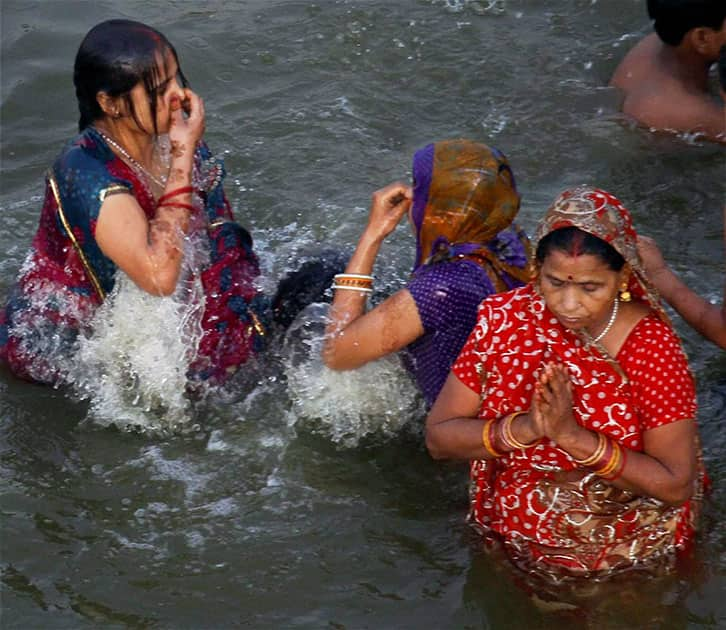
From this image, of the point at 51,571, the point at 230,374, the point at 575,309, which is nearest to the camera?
the point at 575,309

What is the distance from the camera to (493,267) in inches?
154

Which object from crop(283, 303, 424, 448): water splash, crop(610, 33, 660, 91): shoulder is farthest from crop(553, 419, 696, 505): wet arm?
crop(610, 33, 660, 91): shoulder

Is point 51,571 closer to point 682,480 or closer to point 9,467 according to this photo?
point 9,467

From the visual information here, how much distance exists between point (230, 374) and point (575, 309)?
187 centimetres

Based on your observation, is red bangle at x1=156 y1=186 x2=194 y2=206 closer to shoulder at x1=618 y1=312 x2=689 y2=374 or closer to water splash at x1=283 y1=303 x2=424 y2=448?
water splash at x1=283 y1=303 x2=424 y2=448

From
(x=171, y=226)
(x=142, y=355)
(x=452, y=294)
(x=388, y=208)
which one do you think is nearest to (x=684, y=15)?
(x=388, y=208)

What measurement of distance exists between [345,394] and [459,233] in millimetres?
1004

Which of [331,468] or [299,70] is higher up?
[299,70]

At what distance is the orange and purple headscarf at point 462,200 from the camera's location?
12.6 feet

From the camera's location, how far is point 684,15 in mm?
6234

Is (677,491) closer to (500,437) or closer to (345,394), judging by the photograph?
(500,437)

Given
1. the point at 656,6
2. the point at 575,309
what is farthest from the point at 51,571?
the point at 656,6

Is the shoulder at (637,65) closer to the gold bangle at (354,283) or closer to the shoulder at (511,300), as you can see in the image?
the gold bangle at (354,283)

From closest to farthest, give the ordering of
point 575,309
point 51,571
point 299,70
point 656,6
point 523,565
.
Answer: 1. point 575,309
2. point 523,565
3. point 51,571
4. point 656,6
5. point 299,70
